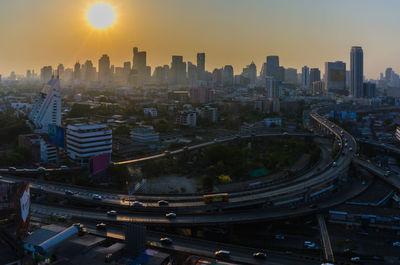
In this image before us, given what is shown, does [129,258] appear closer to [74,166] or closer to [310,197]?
[310,197]

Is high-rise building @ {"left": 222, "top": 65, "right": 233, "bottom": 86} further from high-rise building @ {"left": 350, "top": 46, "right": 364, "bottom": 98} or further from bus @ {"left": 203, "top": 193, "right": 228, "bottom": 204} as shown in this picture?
bus @ {"left": 203, "top": 193, "right": 228, "bottom": 204}

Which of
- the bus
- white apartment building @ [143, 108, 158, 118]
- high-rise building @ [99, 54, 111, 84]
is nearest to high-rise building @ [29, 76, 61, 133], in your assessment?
white apartment building @ [143, 108, 158, 118]

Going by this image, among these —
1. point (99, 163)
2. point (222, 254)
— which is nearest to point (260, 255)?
point (222, 254)

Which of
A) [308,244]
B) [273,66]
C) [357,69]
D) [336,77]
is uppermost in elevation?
[273,66]

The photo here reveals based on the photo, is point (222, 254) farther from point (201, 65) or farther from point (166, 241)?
point (201, 65)

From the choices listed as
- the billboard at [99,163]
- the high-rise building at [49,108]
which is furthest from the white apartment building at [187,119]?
the billboard at [99,163]

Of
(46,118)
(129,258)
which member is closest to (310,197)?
(129,258)

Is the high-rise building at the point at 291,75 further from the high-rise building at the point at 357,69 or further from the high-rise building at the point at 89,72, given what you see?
the high-rise building at the point at 89,72

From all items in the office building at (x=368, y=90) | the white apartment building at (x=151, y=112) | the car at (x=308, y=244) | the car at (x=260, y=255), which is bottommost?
the car at (x=308, y=244)
